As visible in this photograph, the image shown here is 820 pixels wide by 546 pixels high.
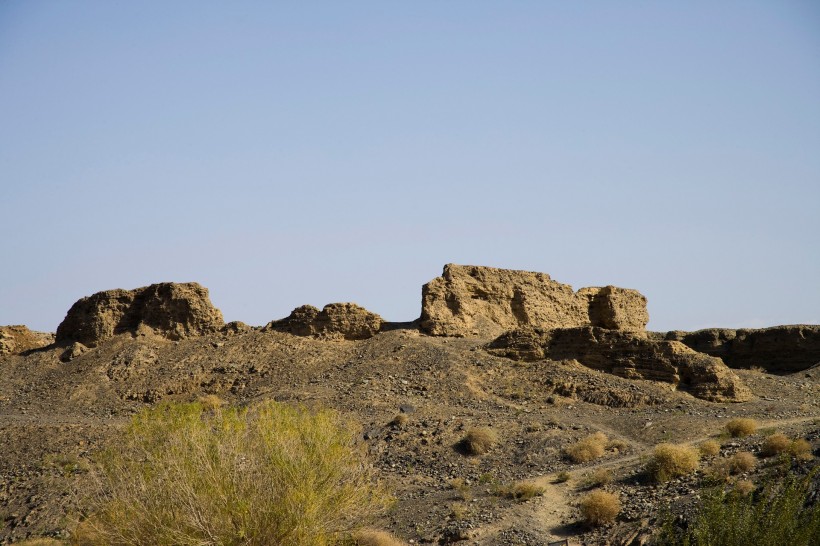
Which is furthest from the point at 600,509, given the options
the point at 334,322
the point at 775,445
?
the point at 334,322

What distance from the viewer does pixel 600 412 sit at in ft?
99.9

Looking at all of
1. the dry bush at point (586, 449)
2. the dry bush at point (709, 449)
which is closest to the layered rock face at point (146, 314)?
the dry bush at point (586, 449)

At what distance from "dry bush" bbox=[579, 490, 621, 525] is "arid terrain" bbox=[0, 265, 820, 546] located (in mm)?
187

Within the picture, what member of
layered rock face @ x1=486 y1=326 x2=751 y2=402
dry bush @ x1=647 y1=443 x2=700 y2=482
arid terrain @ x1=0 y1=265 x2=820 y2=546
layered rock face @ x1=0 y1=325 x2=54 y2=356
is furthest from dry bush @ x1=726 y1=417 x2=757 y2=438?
layered rock face @ x1=0 y1=325 x2=54 y2=356

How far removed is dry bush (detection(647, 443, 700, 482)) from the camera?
22.7 meters

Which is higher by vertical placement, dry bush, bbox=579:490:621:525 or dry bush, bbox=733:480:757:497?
dry bush, bbox=733:480:757:497

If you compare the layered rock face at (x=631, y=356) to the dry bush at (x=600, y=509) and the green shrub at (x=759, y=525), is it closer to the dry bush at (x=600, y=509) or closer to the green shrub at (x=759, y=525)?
the dry bush at (x=600, y=509)

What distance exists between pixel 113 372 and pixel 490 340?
1419 centimetres

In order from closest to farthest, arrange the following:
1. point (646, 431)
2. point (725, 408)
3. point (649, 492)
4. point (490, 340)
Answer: point (649, 492), point (646, 431), point (725, 408), point (490, 340)

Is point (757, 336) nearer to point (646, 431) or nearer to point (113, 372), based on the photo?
point (646, 431)

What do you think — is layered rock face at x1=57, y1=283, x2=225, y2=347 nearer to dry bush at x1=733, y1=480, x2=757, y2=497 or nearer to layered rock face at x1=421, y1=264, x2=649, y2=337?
layered rock face at x1=421, y1=264, x2=649, y2=337

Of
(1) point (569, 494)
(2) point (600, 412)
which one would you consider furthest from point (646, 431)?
(1) point (569, 494)

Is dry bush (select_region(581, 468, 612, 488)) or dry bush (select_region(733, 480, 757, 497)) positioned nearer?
dry bush (select_region(733, 480, 757, 497))

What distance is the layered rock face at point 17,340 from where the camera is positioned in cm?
4091
